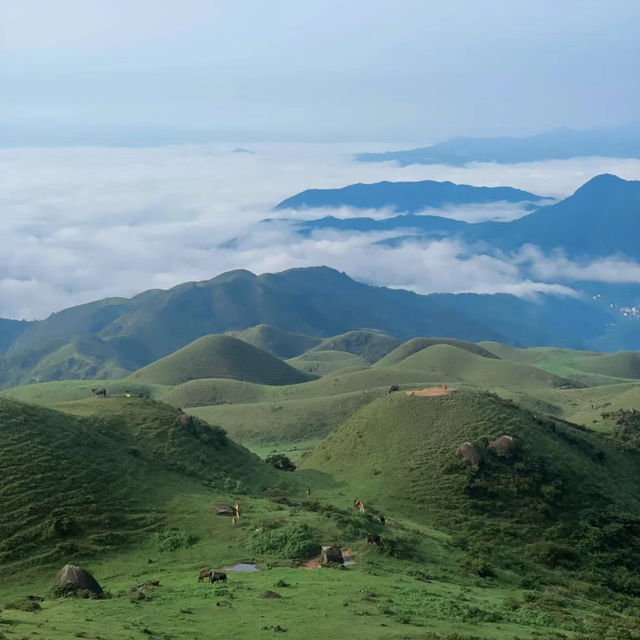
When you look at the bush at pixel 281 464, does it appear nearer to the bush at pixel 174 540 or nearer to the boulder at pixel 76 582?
the bush at pixel 174 540

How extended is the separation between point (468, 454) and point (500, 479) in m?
3.98

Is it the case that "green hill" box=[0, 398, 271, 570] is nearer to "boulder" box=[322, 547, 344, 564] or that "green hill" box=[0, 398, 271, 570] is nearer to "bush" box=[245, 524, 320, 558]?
"bush" box=[245, 524, 320, 558]

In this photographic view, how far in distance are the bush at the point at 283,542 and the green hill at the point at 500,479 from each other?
1391 centimetres

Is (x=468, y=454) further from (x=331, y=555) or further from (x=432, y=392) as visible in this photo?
(x=331, y=555)

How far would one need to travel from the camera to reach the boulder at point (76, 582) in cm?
4631

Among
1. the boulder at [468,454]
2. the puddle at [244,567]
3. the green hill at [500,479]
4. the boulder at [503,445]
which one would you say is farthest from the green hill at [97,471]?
the boulder at [503,445]

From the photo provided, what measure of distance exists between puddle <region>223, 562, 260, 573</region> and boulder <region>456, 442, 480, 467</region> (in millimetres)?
34859

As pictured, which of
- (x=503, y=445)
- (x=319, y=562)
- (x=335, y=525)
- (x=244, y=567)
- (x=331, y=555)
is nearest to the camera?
(x=244, y=567)

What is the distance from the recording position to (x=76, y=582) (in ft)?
153

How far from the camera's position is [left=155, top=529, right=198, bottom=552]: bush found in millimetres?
58438

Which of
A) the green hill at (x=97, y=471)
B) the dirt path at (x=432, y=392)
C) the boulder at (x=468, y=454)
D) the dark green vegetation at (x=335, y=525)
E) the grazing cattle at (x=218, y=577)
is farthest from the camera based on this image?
the dirt path at (x=432, y=392)

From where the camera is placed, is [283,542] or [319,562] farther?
[283,542]

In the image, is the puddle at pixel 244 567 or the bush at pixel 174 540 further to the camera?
the bush at pixel 174 540

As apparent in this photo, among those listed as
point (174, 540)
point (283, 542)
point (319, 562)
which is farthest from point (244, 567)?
point (174, 540)
